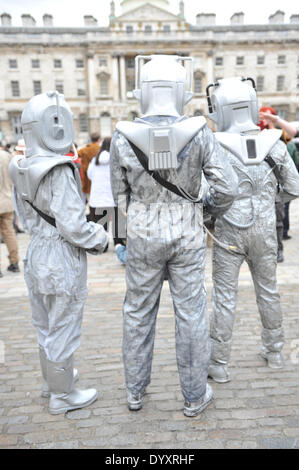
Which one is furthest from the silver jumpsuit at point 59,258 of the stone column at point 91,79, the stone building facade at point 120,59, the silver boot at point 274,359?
the stone column at point 91,79

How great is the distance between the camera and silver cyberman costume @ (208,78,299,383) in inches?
110

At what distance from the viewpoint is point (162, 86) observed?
2.29 meters

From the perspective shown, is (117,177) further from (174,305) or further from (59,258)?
(174,305)

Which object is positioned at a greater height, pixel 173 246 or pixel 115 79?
pixel 115 79

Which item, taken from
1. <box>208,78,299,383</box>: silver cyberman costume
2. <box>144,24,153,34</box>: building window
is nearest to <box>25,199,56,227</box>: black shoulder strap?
<box>208,78,299,383</box>: silver cyberman costume

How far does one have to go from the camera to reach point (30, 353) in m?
3.55

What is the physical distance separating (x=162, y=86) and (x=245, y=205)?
1.05 metres

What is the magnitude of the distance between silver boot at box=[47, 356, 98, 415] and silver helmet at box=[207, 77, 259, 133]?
6.54 ft

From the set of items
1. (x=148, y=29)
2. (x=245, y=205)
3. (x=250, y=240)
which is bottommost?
(x=250, y=240)

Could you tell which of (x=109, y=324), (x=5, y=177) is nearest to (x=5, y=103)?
(x=5, y=177)

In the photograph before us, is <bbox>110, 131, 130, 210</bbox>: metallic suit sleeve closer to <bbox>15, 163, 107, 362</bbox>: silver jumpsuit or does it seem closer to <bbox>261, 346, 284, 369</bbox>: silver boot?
<bbox>15, 163, 107, 362</bbox>: silver jumpsuit

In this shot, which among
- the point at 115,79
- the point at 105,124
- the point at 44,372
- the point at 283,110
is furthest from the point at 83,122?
the point at 44,372
